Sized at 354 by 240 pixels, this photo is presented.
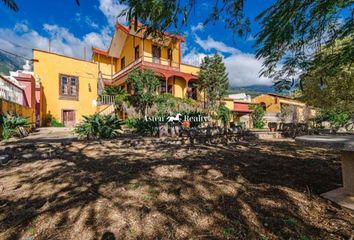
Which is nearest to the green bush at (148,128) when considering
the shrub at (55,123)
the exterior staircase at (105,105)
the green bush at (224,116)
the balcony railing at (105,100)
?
the green bush at (224,116)

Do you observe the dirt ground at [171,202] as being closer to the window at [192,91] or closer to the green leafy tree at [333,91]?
the green leafy tree at [333,91]

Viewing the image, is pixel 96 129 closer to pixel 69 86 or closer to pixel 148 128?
pixel 148 128

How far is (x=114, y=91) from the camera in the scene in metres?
16.5

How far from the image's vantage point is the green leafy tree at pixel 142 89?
14656mm

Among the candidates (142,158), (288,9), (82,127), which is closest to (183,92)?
(82,127)

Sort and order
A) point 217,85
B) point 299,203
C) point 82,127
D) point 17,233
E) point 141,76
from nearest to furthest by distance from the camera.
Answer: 1. point 17,233
2. point 299,203
3. point 82,127
4. point 141,76
5. point 217,85

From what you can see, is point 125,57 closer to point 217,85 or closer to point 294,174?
point 217,85

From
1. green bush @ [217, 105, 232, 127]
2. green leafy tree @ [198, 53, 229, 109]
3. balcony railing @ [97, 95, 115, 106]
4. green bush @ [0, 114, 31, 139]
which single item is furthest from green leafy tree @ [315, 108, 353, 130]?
green bush @ [0, 114, 31, 139]

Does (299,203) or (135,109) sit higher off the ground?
(135,109)

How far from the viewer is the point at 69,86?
17.6m

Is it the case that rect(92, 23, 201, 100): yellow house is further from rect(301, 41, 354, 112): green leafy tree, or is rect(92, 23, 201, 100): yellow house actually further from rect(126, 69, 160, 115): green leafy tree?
rect(301, 41, 354, 112): green leafy tree

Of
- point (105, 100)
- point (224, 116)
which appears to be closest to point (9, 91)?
point (105, 100)

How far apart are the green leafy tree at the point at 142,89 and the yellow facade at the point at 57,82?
5.40 meters

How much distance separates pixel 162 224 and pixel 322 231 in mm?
1475
